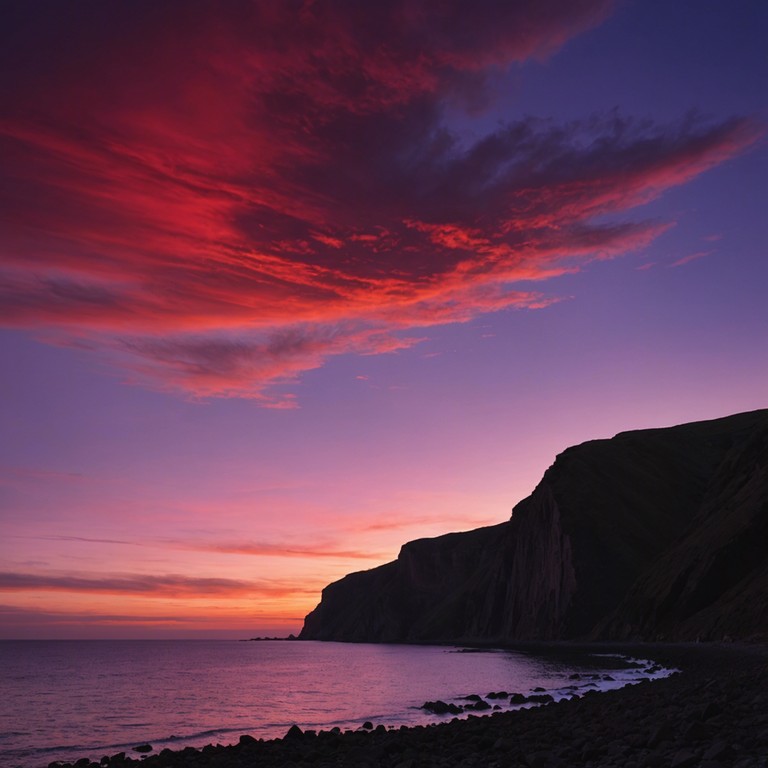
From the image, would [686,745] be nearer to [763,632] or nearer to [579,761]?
[579,761]

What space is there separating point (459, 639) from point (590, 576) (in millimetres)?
73557

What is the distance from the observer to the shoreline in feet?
57.2

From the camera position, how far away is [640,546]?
132 m

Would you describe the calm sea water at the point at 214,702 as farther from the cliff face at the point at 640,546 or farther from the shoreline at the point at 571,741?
the cliff face at the point at 640,546

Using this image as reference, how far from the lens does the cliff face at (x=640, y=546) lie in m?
81.9

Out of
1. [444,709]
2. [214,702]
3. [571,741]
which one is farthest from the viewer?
[214,702]

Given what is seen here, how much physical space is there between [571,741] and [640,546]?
11695 cm

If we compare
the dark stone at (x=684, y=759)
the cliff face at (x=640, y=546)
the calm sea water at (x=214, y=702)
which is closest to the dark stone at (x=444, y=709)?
the calm sea water at (x=214, y=702)

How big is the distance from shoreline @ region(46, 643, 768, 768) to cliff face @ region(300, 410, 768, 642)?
128 feet

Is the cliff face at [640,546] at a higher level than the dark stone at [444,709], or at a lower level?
higher

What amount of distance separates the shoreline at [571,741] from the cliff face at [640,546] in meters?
39.1

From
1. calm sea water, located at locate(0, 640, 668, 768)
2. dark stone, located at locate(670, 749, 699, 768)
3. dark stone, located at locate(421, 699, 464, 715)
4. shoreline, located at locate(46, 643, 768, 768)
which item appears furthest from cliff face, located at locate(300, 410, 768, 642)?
dark stone, located at locate(670, 749, 699, 768)

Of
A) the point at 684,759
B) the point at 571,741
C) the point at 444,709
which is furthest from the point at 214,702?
the point at 684,759

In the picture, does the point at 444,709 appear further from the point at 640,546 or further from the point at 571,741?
the point at 640,546
